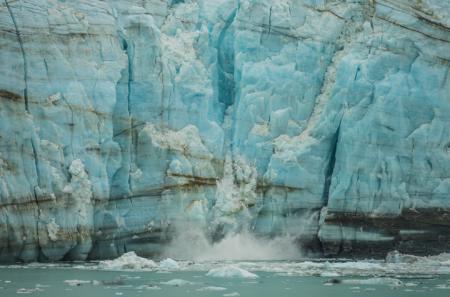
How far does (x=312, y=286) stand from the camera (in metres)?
14.8

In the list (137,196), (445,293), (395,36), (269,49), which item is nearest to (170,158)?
(137,196)

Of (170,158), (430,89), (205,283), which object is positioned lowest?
(205,283)

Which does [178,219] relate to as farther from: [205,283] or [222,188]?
[205,283]

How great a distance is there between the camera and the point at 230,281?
15758 millimetres

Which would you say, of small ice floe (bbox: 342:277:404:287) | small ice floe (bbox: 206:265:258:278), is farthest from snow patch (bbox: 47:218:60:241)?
small ice floe (bbox: 342:277:404:287)

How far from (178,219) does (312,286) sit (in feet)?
24.1

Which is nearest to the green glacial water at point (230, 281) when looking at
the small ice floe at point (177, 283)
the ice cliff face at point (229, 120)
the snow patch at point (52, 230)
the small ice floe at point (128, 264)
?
the small ice floe at point (177, 283)

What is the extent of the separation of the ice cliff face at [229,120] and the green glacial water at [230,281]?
89.4 inches

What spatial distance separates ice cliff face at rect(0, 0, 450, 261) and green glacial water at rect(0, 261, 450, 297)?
227 centimetres

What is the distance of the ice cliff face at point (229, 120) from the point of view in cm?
2000

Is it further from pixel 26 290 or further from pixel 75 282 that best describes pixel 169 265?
pixel 26 290

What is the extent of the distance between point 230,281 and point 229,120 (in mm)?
8510

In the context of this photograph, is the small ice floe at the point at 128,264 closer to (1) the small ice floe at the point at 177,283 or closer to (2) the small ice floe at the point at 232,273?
(2) the small ice floe at the point at 232,273

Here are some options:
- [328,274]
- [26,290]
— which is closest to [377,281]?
[328,274]
